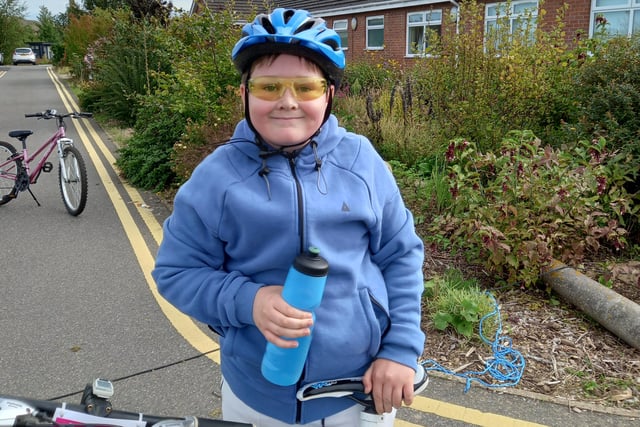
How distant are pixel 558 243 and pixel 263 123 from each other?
3716 mm

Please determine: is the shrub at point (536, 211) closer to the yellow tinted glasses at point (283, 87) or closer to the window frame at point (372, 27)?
the yellow tinted glasses at point (283, 87)

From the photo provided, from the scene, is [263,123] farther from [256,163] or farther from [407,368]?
[407,368]

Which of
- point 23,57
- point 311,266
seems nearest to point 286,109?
point 311,266

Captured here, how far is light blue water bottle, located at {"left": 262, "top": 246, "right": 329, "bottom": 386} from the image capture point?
4.06 feet

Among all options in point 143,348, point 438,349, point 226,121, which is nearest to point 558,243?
point 438,349

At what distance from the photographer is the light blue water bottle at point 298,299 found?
48.8 inches

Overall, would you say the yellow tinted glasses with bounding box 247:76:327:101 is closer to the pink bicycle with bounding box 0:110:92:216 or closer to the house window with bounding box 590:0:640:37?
the pink bicycle with bounding box 0:110:92:216

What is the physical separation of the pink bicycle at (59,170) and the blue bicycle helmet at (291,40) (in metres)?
6.00

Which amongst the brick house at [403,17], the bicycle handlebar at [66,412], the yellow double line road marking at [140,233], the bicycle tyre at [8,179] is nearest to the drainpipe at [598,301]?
the yellow double line road marking at [140,233]

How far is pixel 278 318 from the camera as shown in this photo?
1.32 metres

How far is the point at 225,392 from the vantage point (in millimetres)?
1766

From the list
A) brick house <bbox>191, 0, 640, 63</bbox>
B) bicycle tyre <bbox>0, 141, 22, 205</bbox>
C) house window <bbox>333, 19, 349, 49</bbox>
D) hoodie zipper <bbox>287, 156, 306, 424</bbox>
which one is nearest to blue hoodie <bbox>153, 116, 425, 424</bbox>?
hoodie zipper <bbox>287, 156, 306, 424</bbox>

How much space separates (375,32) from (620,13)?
460 inches

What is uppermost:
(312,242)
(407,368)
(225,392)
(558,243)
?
(312,242)
